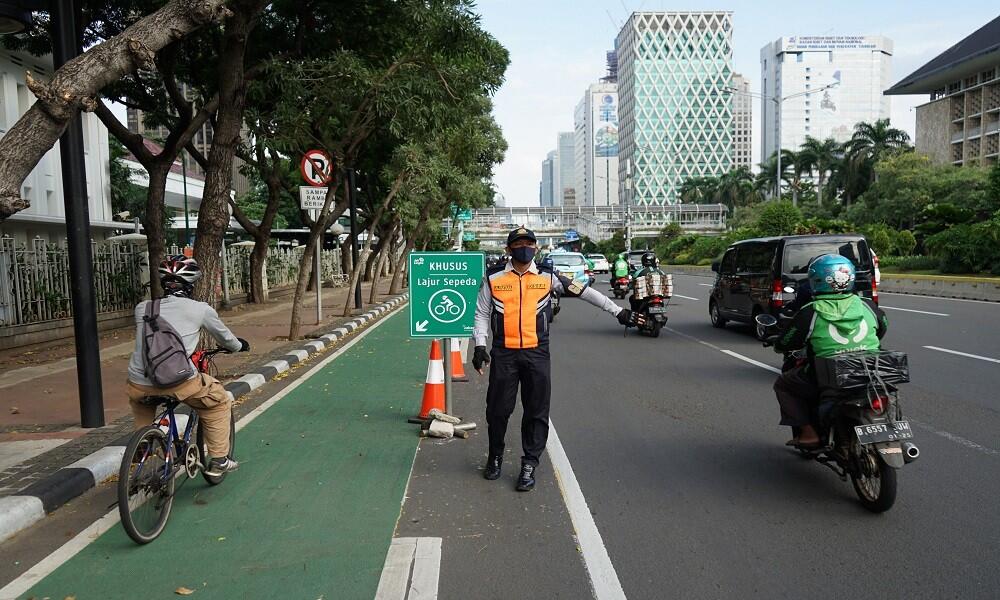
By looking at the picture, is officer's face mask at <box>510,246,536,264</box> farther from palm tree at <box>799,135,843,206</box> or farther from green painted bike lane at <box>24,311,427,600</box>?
palm tree at <box>799,135,843,206</box>

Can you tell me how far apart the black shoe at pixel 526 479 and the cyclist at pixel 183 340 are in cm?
211

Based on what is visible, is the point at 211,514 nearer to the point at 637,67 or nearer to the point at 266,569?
the point at 266,569

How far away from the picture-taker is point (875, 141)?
75938 millimetres

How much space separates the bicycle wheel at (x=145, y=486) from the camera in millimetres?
4508

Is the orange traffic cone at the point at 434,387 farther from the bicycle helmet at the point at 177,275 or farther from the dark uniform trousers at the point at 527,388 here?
the bicycle helmet at the point at 177,275

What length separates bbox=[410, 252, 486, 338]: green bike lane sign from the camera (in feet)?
25.7

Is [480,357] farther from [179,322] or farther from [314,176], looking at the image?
[314,176]

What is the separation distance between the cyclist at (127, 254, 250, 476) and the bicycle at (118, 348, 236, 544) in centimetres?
9

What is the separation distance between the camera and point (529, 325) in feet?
18.6

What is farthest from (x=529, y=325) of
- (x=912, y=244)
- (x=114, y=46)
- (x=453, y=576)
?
(x=912, y=244)

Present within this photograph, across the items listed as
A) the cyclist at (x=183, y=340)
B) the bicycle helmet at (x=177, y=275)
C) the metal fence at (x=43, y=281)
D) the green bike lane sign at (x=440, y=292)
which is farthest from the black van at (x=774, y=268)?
the metal fence at (x=43, y=281)

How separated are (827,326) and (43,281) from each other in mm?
14314

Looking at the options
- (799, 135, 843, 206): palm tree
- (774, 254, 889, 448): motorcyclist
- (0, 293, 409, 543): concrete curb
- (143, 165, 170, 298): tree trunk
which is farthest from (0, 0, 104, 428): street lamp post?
(799, 135, 843, 206): palm tree

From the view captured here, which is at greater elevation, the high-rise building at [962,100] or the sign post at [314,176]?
the high-rise building at [962,100]
